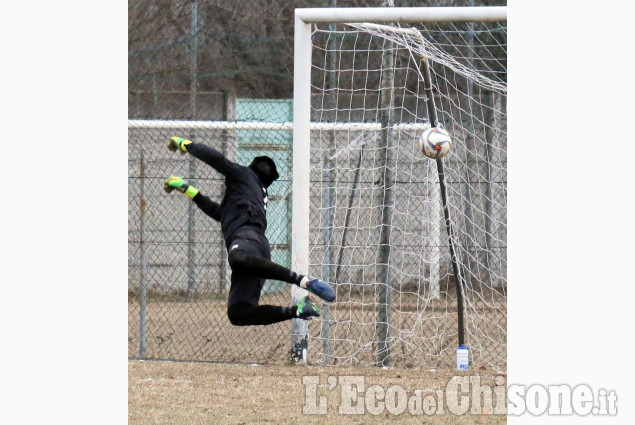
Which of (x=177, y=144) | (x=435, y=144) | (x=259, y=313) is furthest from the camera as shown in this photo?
(x=435, y=144)

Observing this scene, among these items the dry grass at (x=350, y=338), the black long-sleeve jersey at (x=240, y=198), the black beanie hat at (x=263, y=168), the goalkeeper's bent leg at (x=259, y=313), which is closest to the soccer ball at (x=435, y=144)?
the black beanie hat at (x=263, y=168)

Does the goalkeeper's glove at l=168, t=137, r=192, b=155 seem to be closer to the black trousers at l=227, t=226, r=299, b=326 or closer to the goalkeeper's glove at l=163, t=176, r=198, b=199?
the goalkeeper's glove at l=163, t=176, r=198, b=199

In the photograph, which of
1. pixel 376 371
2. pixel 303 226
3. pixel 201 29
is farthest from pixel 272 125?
pixel 201 29

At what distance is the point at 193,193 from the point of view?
892 centimetres

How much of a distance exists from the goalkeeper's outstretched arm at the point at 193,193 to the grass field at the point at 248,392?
5.17 feet

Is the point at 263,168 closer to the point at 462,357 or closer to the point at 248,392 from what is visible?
the point at 248,392

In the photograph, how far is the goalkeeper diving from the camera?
8641mm

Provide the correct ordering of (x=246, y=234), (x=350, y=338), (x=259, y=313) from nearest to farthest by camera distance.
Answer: (x=246, y=234)
(x=259, y=313)
(x=350, y=338)

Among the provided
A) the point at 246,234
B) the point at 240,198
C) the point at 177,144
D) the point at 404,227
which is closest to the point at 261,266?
the point at 246,234

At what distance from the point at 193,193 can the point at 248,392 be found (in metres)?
1.85

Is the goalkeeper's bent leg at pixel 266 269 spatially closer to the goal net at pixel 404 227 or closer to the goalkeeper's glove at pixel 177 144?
the goalkeeper's glove at pixel 177 144

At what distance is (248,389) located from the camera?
961 cm

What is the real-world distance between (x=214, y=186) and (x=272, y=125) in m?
4.30

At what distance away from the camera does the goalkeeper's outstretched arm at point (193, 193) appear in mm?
8828
